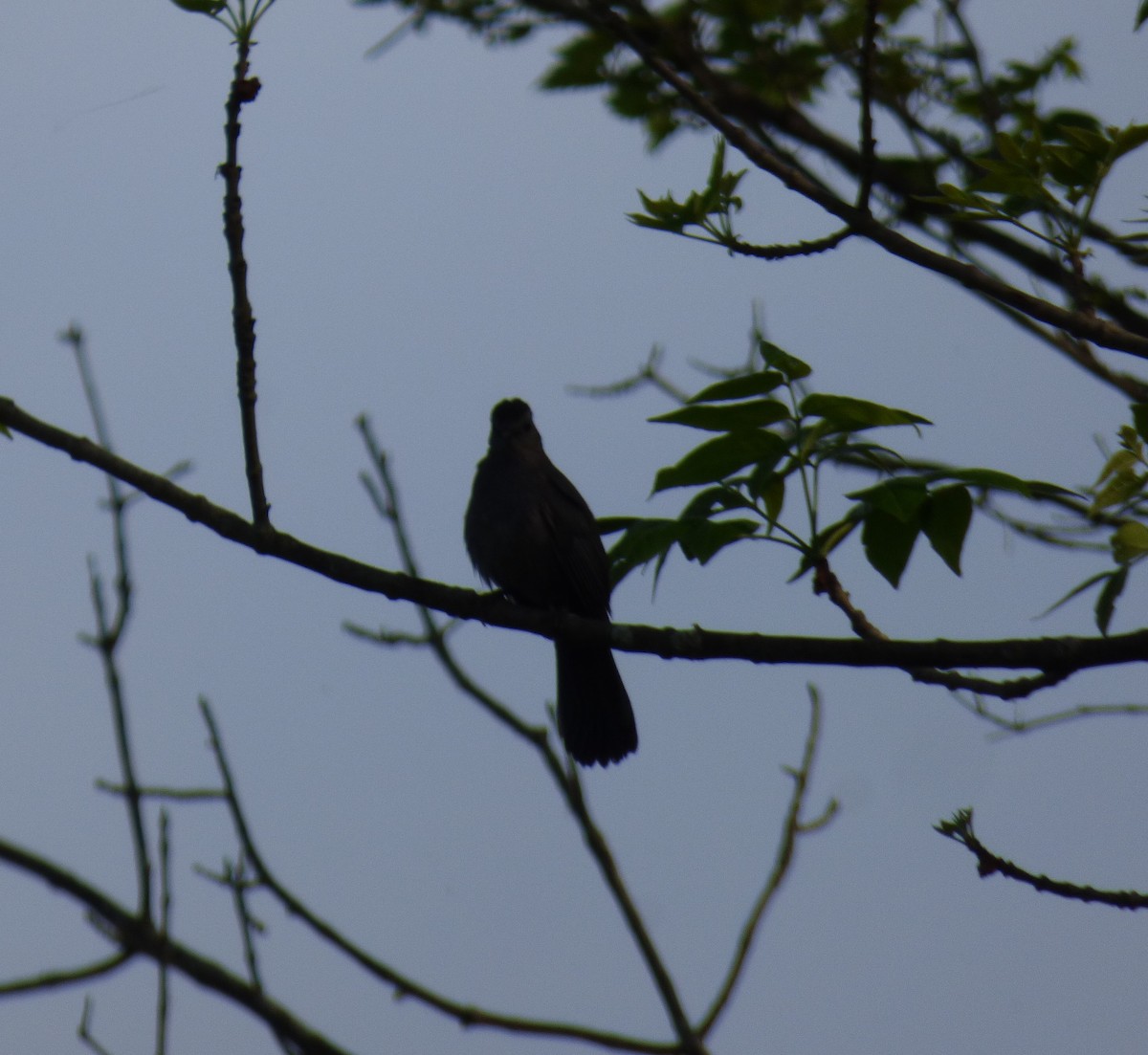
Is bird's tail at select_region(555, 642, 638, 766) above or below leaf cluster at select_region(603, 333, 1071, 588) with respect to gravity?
above

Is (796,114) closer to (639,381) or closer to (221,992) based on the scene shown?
(639,381)

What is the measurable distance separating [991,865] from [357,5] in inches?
125

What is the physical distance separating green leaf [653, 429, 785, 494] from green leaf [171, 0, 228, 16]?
1361mm

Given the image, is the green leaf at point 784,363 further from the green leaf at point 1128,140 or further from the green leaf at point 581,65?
the green leaf at point 581,65

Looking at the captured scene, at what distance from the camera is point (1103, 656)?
303 centimetres

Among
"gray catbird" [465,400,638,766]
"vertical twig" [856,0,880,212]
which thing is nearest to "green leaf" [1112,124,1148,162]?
"vertical twig" [856,0,880,212]

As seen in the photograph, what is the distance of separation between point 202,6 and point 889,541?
1810 mm

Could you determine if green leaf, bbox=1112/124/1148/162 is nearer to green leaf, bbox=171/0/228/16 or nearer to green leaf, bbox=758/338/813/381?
green leaf, bbox=758/338/813/381

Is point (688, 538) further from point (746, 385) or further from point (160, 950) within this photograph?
point (160, 950)

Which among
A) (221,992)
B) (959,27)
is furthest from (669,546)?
(959,27)

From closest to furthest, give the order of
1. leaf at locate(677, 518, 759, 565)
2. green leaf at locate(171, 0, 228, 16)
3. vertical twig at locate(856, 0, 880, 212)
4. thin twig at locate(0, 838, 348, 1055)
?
thin twig at locate(0, 838, 348, 1055) → green leaf at locate(171, 0, 228, 16) → vertical twig at locate(856, 0, 880, 212) → leaf at locate(677, 518, 759, 565)

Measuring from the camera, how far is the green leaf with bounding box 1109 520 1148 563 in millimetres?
2855

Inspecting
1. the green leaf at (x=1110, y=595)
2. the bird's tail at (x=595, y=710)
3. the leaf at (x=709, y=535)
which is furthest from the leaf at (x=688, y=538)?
the bird's tail at (x=595, y=710)

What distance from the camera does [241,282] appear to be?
9.81 feet
